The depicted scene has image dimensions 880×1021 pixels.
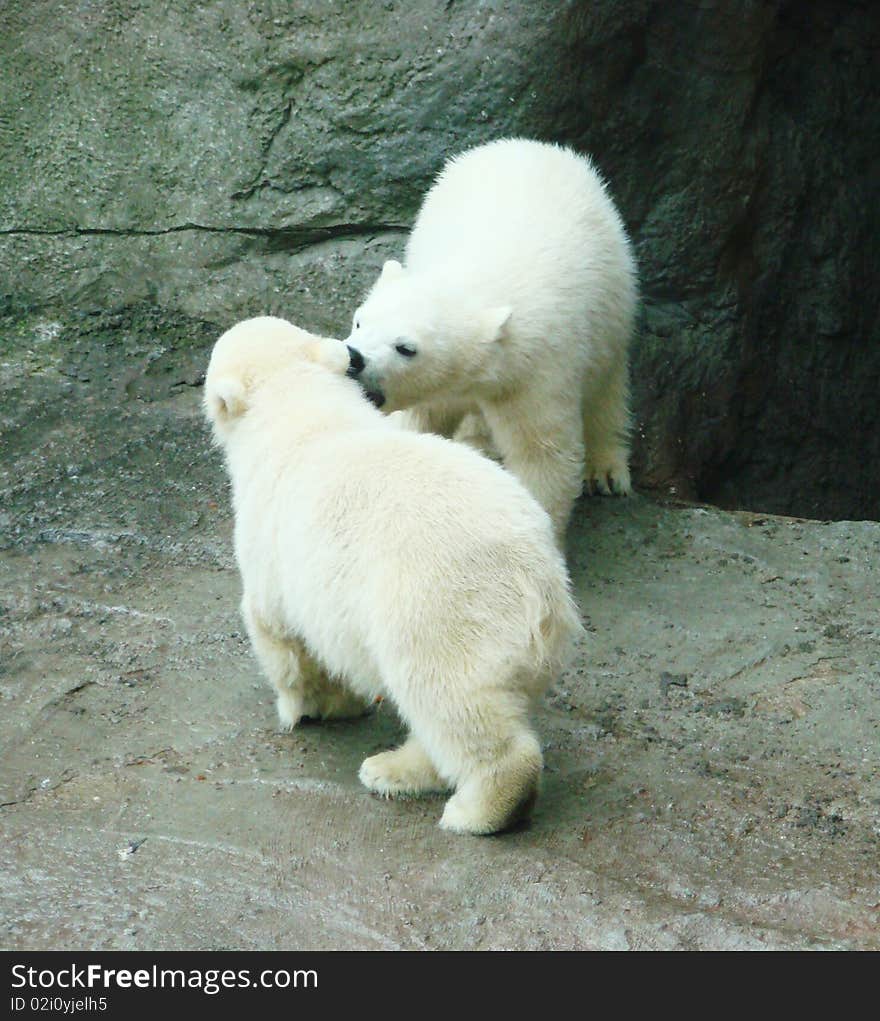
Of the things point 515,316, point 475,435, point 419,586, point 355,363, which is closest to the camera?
point 419,586

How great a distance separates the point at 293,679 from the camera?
4.46 m

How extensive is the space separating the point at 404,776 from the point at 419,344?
184 cm

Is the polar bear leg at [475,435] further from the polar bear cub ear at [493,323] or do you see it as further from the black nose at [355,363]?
the black nose at [355,363]

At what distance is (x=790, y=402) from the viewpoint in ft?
28.3

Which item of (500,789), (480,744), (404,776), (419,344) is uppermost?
(419,344)

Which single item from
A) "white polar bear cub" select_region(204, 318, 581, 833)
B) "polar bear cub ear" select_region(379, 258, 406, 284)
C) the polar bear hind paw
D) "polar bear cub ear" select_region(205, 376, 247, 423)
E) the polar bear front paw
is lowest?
the polar bear hind paw

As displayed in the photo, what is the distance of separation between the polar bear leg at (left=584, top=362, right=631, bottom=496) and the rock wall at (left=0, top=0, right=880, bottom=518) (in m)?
1.01

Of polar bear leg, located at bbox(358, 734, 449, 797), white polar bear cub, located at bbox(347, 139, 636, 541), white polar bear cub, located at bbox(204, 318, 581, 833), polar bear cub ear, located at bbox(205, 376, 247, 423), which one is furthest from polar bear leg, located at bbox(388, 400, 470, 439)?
polar bear leg, located at bbox(358, 734, 449, 797)

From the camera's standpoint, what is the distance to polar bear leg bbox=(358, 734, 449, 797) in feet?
13.4

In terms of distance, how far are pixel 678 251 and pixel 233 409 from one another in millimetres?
3890

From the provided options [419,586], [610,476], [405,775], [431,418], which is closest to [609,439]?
[610,476]

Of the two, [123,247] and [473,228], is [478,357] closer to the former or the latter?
[473,228]

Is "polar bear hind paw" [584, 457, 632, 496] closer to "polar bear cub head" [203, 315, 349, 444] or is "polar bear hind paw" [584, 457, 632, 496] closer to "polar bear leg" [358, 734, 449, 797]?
"polar bear cub head" [203, 315, 349, 444]

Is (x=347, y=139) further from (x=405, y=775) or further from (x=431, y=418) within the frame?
(x=405, y=775)
